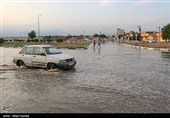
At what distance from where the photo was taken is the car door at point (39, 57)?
16.4 m

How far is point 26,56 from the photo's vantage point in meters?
17.2

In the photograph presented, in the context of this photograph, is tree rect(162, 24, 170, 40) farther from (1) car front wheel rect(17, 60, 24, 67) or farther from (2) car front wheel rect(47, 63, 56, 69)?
(2) car front wheel rect(47, 63, 56, 69)

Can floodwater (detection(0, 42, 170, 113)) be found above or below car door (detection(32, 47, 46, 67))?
below

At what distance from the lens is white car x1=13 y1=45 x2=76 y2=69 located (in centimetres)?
1609

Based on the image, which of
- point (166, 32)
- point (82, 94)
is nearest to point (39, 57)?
point (82, 94)

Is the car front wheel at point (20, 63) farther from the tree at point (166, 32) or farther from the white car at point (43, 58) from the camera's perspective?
the tree at point (166, 32)

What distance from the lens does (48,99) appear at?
29.5 ft

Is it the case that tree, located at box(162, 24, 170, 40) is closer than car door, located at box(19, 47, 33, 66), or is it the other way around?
car door, located at box(19, 47, 33, 66)

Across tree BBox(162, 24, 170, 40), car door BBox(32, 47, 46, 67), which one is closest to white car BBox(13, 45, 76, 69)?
car door BBox(32, 47, 46, 67)

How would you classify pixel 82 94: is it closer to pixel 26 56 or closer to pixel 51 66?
pixel 51 66

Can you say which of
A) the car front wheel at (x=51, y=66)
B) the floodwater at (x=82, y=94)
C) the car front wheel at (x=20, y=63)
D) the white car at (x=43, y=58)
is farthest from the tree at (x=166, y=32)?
the floodwater at (x=82, y=94)

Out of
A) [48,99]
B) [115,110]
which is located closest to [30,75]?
[48,99]

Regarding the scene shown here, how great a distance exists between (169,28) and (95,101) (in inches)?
3796

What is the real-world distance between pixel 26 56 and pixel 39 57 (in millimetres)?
1112
